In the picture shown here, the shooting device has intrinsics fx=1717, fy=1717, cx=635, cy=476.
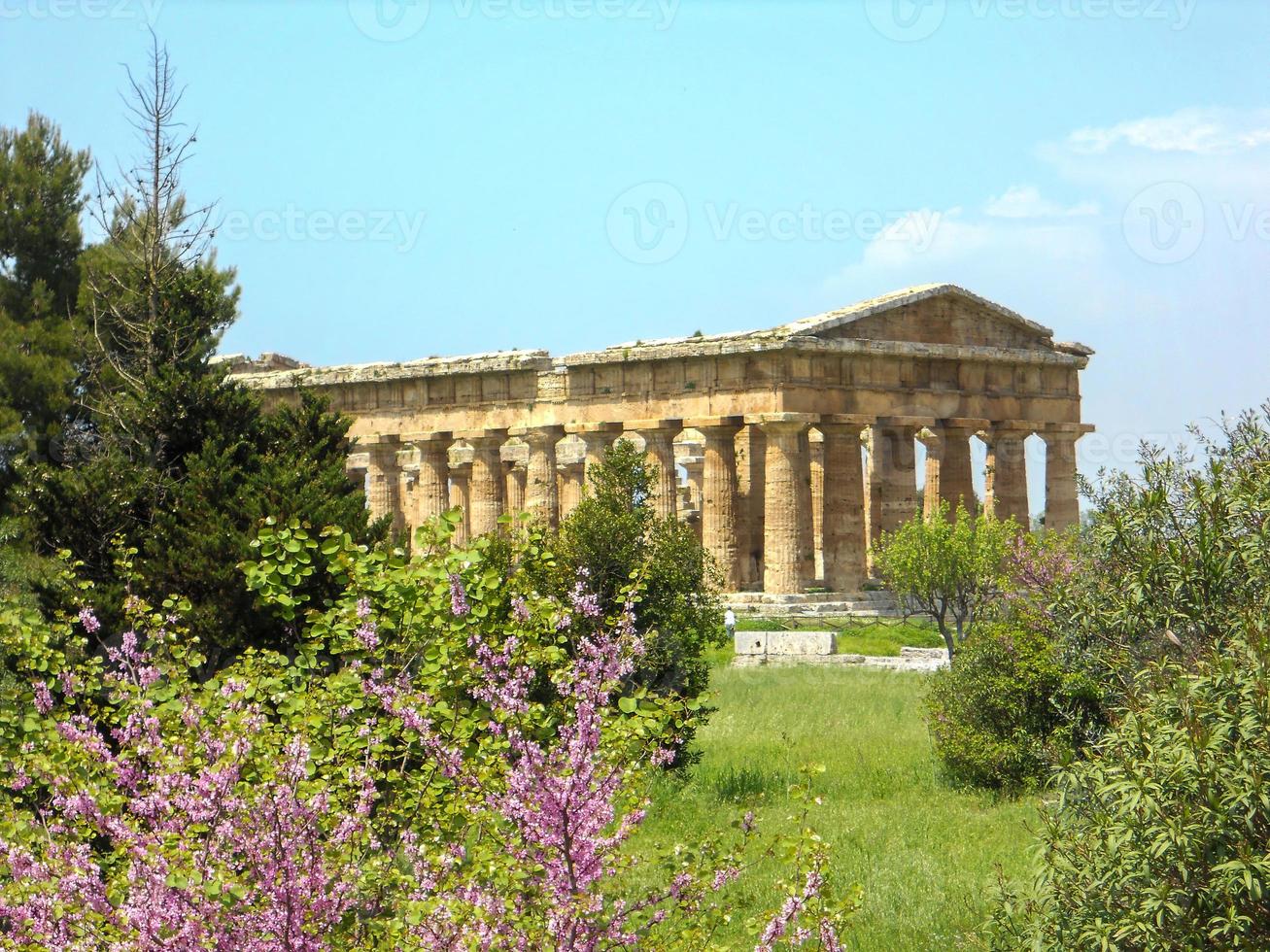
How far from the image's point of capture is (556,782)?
311 inches

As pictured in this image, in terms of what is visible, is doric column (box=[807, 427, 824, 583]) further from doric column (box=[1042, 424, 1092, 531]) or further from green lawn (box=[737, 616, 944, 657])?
green lawn (box=[737, 616, 944, 657])

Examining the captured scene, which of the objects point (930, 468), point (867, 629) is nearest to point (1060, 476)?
point (930, 468)

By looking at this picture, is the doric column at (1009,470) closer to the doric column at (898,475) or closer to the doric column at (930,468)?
the doric column at (930,468)

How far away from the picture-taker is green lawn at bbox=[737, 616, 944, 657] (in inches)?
1332

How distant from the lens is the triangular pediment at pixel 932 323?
38.4 metres

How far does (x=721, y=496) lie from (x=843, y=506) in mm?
2856

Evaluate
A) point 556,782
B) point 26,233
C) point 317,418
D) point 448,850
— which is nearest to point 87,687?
point 448,850

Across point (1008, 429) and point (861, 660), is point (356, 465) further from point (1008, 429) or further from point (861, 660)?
point (861, 660)

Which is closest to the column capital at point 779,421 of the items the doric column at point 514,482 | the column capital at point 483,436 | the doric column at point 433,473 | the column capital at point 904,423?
the column capital at point 904,423

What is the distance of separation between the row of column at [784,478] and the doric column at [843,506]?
0.03m

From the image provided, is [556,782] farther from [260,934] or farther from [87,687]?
[87,687]

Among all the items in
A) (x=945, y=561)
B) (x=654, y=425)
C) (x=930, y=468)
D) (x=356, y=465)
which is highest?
(x=654, y=425)

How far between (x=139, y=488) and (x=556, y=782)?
963 cm

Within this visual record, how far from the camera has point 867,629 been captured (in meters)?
35.3
